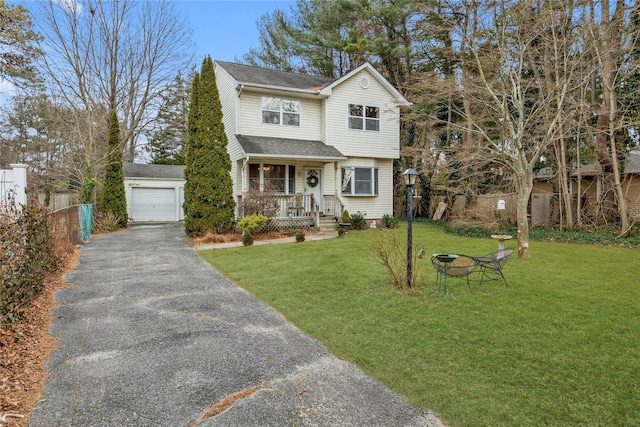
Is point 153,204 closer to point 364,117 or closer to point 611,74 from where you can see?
point 364,117

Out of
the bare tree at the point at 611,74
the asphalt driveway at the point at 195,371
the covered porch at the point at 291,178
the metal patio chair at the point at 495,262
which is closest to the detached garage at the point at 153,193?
the covered porch at the point at 291,178

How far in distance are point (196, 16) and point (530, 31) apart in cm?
1786

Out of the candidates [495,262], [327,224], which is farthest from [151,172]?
[495,262]

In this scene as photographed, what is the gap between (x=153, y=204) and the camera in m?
22.1

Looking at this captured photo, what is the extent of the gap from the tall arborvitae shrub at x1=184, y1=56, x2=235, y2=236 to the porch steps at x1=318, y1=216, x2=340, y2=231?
12.6 feet

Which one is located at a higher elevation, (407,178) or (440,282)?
(407,178)

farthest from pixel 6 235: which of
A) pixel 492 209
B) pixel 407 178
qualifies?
pixel 492 209

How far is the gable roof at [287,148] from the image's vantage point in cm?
1396

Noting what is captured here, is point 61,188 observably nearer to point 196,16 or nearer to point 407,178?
point 196,16

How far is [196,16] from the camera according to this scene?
20.7 metres

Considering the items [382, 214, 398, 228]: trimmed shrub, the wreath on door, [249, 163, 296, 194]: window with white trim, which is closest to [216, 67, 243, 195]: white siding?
[249, 163, 296, 194]: window with white trim

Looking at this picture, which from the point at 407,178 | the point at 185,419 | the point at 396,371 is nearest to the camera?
the point at 185,419

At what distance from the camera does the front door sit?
1623 cm

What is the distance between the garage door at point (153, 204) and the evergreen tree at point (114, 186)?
11.7ft
